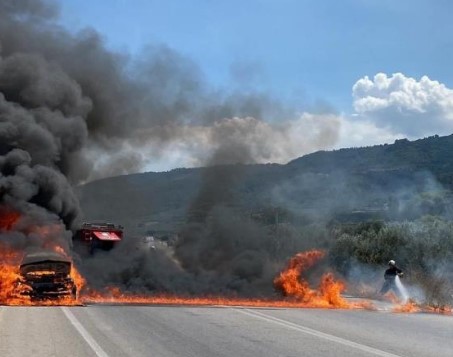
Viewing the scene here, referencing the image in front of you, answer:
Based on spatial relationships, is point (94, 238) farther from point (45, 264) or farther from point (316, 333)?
point (316, 333)

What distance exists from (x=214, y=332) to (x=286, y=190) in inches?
1562

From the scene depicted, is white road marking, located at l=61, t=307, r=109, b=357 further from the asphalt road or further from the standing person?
the standing person

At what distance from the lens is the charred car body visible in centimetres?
2933

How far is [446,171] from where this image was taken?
83.4 meters

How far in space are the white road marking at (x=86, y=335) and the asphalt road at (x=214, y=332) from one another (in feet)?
0.05

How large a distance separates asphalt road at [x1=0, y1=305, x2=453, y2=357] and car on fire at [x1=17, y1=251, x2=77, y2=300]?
1.78m

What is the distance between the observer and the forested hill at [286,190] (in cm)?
3284

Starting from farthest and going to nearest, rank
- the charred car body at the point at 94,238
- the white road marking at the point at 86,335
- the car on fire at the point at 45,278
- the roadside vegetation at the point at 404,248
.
Result: the roadside vegetation at the point at 404,248
the charred car body at the point at 94,238
the car on fire at the point at 45,278
the white road marking at the point at 86,335

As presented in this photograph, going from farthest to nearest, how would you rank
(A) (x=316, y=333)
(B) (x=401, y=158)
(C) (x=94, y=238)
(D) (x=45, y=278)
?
1. (B) (x=401, y=158)
2. (C) (x=94, y=238)
3. (D) (x=45, y=278)
4. (A) (x=316, y=333)

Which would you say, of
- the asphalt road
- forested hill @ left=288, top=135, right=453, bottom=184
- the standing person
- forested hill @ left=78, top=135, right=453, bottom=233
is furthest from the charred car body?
forested hill @ left=288, top=135, right=453, bottom=184

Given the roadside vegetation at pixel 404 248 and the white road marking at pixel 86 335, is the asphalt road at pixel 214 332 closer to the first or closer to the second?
the white road marking at pixel 86 335

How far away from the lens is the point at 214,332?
1325 centimetres

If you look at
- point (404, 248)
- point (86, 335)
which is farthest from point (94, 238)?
point (86, 335)

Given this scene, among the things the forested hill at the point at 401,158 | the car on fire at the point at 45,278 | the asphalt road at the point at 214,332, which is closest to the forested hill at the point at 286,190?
the forested hill at the point at 401,158
